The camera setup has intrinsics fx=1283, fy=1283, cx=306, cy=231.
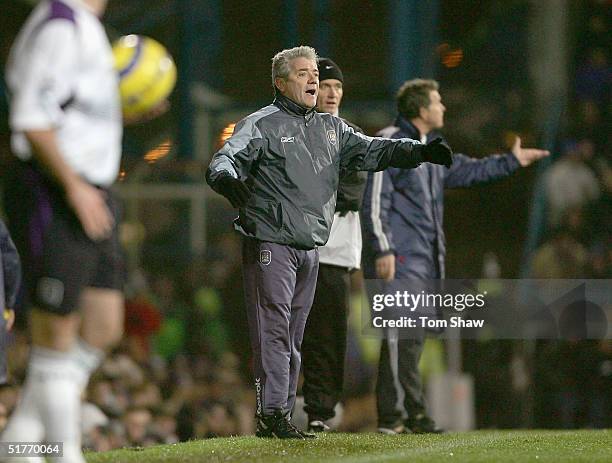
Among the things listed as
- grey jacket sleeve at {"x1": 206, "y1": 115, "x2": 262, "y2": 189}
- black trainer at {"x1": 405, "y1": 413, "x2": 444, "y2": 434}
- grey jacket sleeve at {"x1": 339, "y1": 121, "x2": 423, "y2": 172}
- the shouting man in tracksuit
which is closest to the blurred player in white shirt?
grey jacket sleeve at {"x1": 206, "y1": 115, "x2": 262, "y2": 189}

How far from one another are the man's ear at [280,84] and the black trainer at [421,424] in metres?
2.37

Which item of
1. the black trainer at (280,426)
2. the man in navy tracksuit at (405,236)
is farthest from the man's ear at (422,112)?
the black trainer at (280,426)

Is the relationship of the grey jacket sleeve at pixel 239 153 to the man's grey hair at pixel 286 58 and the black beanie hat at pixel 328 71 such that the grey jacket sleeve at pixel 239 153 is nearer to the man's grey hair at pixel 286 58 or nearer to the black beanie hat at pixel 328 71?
the man's grey hair at pixel 286 58

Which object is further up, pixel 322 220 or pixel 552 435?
pixel 322 220

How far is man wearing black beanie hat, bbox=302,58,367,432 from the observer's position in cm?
752

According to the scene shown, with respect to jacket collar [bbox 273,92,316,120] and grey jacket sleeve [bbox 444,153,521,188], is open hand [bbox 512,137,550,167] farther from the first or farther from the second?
jacket collar [bbox 273,92,316,120]

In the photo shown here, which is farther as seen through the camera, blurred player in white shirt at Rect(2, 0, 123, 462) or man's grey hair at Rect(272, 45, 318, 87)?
man's grey hair at Rect(272, 45, 318, 87)

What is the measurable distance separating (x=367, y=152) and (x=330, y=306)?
4.04 ft

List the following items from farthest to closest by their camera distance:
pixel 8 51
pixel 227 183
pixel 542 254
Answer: pixel 8 51, pixel 542 254, pixel 227 183

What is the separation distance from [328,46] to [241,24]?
1.15 meters

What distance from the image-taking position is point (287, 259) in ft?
21.4

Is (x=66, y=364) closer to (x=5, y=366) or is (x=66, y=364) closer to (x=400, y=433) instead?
(x=5, y=366)

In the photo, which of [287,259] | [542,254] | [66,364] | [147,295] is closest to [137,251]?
[147,295]

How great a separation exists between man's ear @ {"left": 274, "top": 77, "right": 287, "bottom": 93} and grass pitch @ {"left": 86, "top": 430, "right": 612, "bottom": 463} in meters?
1.81
